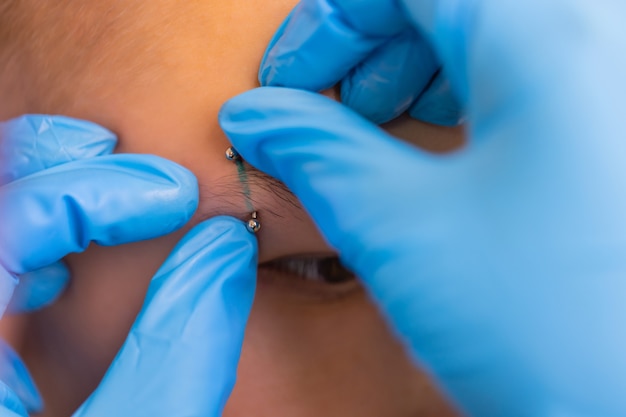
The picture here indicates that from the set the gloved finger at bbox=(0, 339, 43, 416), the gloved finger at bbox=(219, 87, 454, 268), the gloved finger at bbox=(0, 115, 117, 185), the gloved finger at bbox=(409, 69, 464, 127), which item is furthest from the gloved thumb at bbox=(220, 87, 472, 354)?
the gloved finger at bbox=(0, 339, 43, 416)

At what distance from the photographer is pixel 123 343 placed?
893 millimetres

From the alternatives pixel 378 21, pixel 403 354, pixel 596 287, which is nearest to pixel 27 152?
pixel 378 21

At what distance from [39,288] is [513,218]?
825mm

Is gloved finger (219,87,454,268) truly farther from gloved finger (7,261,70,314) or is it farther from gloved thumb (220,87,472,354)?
gloved finger (7,261,70,314)

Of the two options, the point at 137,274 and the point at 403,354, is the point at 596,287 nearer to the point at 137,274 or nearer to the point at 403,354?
the point at 403,354

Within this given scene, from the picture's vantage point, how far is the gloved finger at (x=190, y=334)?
31.6 inches

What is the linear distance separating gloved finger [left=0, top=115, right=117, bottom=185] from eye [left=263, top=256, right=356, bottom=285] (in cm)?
39

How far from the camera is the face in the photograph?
84cm

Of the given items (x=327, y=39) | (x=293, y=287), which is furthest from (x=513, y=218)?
(x=293, y=287)

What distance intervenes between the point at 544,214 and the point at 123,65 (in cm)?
71

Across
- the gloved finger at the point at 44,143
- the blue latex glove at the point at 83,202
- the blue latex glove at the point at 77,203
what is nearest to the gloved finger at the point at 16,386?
the blue latex glove at the point at 77,203

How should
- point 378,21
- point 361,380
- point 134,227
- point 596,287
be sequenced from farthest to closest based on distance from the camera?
point 361,380 → point 134,227 → point 378,21 → point 596,287

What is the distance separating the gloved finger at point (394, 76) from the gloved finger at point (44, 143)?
18.3 inches

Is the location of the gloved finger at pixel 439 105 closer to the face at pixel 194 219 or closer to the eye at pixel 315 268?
the face at pixel 194 219
